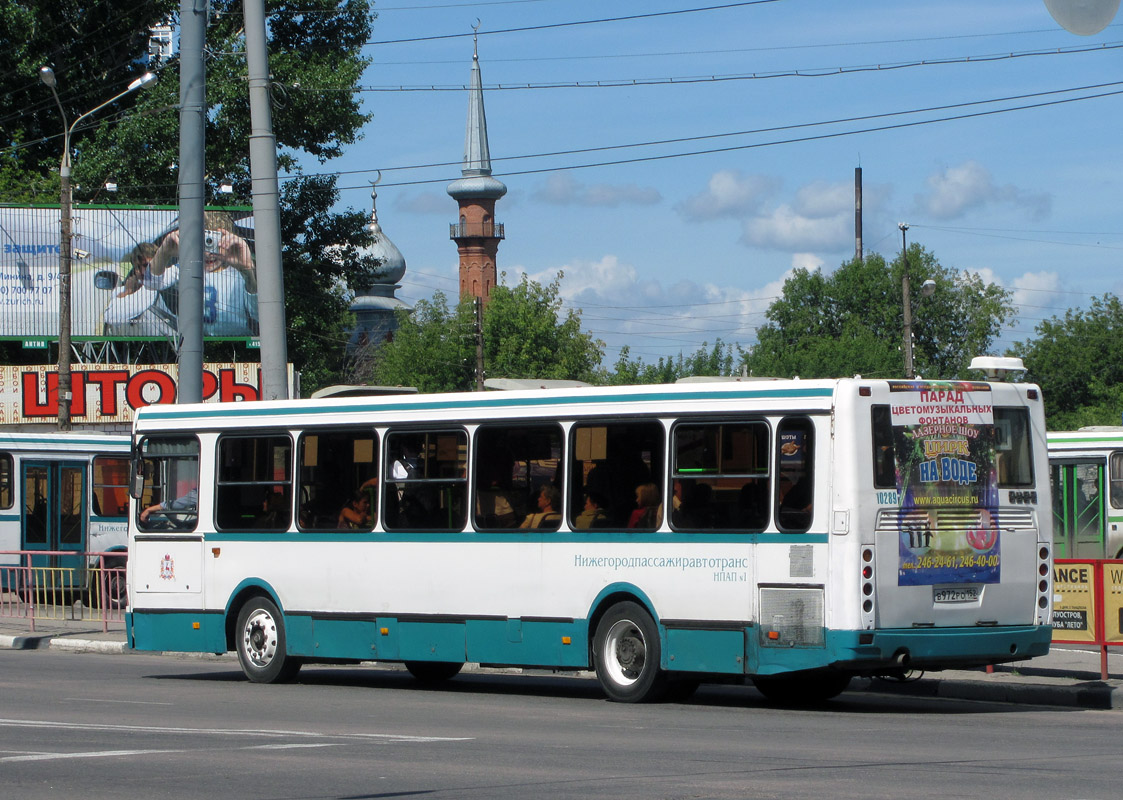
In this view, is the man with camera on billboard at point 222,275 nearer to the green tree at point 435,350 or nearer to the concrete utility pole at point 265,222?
the concrete utility pole at point 265,222

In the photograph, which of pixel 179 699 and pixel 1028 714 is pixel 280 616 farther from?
pixel 1028 714

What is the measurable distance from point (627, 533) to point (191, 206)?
8759mm

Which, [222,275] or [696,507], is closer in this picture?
[696,507]

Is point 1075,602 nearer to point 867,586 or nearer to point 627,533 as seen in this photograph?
point 867,586

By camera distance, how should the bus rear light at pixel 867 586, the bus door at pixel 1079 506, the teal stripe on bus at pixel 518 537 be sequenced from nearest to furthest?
1. the bus rear light at pixel 867 586
2. the teal stripe on bus at pixel 518 537
3. the bus door at pixel 1079 506

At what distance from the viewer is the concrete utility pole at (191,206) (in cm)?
1986

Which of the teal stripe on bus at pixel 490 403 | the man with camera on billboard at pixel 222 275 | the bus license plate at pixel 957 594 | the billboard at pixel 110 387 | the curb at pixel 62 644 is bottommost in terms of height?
the curb at pixel 62 644

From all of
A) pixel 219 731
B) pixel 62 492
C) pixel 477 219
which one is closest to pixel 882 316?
pixel 477 219

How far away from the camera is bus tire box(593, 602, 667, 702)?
13.5m

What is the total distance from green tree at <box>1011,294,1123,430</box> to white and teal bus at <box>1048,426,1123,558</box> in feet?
220

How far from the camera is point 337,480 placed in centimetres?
1587

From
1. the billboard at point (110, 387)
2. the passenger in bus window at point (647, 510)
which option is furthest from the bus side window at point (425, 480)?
the billboard at point (110, 387)

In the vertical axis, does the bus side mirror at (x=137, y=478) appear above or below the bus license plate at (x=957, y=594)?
above

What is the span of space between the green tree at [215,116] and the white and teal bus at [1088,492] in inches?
838
